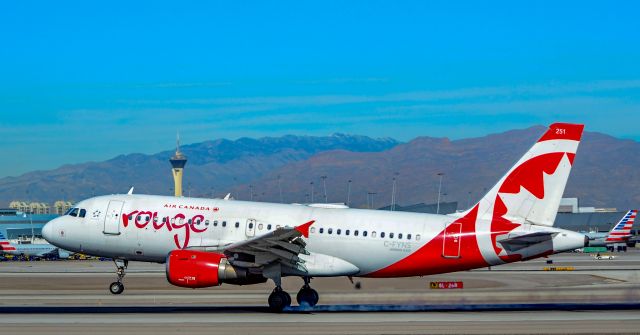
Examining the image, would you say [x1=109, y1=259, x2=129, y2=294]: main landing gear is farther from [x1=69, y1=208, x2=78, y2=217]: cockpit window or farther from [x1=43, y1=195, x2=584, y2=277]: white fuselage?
[x1=69, y1=208, x2=78, y2=217]: cockpit window

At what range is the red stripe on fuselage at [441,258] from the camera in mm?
37969

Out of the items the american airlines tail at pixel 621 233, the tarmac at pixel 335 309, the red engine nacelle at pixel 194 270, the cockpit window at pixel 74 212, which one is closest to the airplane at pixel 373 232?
the red engine nacelle at pixel 194 270

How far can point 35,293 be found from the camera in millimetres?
49125

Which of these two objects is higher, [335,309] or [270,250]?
[270,250]

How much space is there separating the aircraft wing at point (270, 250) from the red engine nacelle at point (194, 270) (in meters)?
0.62

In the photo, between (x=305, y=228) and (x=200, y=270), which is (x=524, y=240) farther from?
(x=200, y=270)

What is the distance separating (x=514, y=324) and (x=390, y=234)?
791cm

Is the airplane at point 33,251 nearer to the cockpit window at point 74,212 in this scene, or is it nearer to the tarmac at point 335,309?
the tarmac at point 335,309

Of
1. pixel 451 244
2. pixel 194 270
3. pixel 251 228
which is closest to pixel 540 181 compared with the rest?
pixel 451 244

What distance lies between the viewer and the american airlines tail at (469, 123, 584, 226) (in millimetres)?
37906

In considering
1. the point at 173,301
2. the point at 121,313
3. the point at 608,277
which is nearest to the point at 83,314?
the point at 121,313

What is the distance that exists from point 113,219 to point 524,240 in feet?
54.4

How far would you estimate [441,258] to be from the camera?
125 ft

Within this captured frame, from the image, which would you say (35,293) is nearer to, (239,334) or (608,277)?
(239,334)
